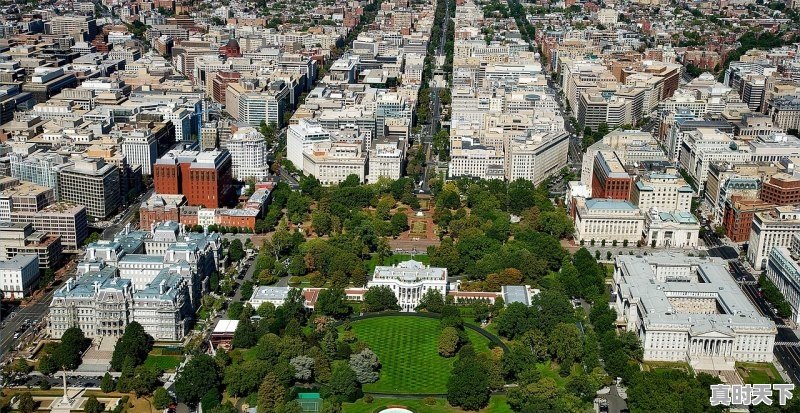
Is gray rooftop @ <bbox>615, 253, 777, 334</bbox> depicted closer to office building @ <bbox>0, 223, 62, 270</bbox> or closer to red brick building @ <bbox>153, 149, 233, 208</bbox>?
red brick building @ <bbox>153, 149, 233, 208</bbox>

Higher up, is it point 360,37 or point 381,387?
point 360,37

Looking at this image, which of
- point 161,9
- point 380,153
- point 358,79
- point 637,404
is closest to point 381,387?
point 637,404

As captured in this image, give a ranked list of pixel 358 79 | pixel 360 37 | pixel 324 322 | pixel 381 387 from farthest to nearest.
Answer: pixel 360 37
pixel 358 79
pixel 324 322
pixel 381 387

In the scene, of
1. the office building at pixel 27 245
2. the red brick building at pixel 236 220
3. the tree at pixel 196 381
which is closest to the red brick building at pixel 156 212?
the red brick building at pixel 236 220

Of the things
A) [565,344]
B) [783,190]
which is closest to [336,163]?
[783,190]

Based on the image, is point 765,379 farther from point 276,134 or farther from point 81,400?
point 276,134

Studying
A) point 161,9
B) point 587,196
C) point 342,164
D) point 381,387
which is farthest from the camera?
point 161,9
